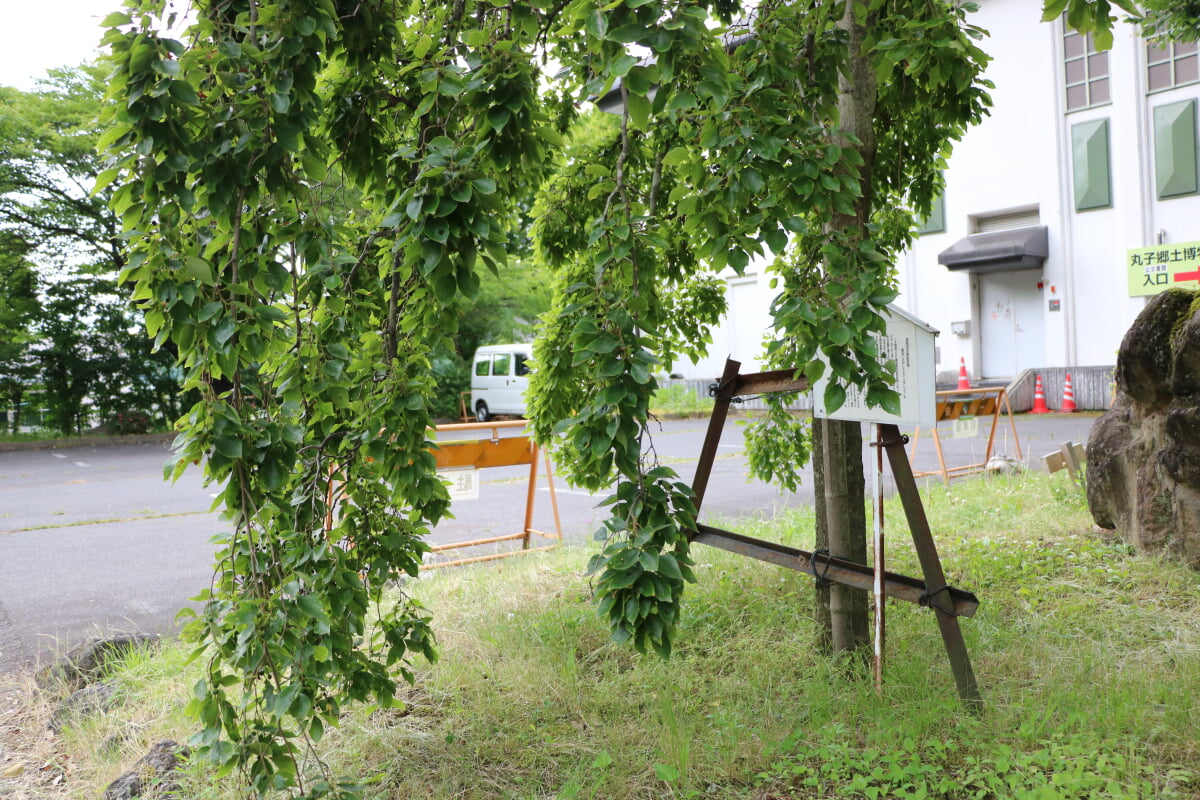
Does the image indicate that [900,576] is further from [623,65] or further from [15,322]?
[15,322]

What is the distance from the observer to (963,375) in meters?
18.9

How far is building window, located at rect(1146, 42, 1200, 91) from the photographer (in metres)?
15.8

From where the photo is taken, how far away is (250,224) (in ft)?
8.18

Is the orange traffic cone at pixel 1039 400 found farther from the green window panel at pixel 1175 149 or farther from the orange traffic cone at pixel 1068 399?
the green window panel at pixel 1175 149

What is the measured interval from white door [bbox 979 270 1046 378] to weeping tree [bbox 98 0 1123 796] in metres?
17.3

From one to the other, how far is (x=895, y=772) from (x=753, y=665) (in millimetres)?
1092

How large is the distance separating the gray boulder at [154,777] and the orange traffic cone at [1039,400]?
699 inches

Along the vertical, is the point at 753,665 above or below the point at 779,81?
below

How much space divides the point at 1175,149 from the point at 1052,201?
2.23 metres

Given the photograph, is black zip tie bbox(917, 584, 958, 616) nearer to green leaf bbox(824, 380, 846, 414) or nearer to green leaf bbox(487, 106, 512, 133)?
green leaf bbox(824, 380, 846, 414)

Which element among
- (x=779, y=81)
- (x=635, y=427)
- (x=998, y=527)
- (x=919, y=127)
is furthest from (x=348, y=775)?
(x=998, y=527)

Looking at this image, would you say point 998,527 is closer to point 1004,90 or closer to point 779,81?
point 779,81

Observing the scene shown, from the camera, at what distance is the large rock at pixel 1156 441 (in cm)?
471

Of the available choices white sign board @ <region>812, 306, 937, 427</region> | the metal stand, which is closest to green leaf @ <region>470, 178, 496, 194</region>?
the metal stand
